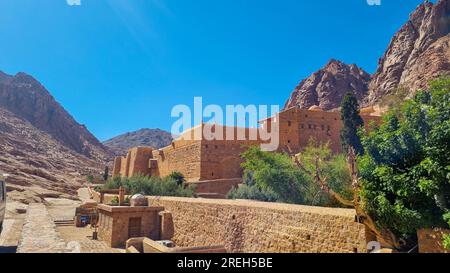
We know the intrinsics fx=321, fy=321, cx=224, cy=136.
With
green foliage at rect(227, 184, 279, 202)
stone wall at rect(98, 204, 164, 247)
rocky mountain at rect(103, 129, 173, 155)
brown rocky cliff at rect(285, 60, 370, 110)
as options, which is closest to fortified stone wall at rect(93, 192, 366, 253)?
stone wall at rect(98, 204, 164, 247)

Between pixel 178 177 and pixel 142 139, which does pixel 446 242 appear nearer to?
pixel 178 177

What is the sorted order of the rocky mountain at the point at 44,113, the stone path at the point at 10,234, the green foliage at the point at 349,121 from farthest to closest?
the rocky mountain at the point at 44,113 < the green foliage at the point at 349,121 < the stone path at the point at 10,234

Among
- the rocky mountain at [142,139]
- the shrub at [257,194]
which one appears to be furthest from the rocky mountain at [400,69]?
the rocky mountain at [142,139]

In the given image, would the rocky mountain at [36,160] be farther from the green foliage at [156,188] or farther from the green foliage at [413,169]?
the green foliage at [413,169]

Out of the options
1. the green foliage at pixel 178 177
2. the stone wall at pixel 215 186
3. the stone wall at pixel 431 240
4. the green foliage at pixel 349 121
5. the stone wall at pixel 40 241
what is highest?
the green foliage at pixel 349 121

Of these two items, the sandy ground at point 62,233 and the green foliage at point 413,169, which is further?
the sandy ground at point 62,233

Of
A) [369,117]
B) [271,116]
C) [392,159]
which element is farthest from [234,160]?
Result: [392,159]

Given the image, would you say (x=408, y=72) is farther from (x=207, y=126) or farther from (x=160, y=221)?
(x=160, y=221)

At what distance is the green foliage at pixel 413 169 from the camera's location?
5172 millimetres

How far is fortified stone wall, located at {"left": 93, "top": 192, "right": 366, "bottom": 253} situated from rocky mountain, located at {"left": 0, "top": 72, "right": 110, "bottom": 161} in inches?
3030

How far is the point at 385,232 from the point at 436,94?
9.19 ft

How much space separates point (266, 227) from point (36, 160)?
52.8 metres

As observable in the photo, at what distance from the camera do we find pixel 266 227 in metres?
8.80

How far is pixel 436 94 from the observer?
241 inches
